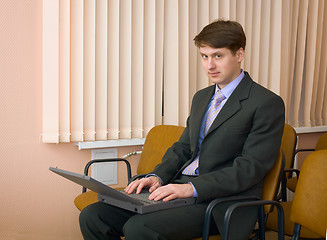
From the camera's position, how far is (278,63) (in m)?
3.84

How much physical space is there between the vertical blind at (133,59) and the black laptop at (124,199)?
104 centimetres

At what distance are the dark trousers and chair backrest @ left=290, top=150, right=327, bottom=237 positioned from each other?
0.67 ft

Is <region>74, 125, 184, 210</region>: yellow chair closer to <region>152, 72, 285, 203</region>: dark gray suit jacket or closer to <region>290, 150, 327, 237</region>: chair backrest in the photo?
<region>152, 72, 285, 203</region>: dark gray suit jacket

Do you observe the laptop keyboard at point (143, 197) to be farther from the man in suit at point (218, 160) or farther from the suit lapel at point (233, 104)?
the suit lapel at point (233, 104)

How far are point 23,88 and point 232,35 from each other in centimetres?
143

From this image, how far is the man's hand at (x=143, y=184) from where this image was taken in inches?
81.4

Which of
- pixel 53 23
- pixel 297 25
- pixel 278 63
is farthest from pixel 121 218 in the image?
pixel 297 25

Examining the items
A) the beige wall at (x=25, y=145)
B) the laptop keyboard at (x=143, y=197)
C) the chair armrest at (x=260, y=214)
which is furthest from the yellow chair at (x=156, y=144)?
the chair armrest at (x=260, y=214)

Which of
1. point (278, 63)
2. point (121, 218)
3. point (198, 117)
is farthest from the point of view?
point (278, 63)

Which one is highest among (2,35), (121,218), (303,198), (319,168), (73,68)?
(2,35)

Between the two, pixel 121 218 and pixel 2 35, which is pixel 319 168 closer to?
pixel 121 218

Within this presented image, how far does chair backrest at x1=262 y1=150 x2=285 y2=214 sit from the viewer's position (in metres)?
2.07

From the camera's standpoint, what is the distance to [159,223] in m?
1.86

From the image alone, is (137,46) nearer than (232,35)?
No
